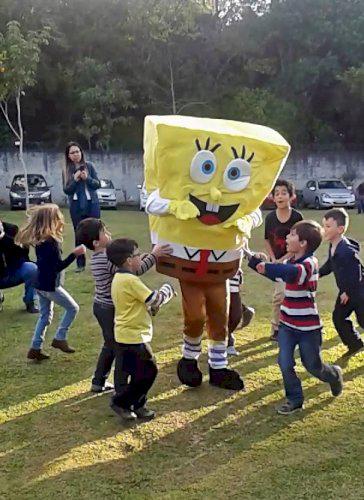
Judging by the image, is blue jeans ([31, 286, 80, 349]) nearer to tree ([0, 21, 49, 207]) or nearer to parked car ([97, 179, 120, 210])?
tree ([0, 21, 49, 207])

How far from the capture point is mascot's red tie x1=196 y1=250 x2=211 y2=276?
4406mm

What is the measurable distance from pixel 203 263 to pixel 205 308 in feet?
1.26

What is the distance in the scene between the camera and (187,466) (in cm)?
355

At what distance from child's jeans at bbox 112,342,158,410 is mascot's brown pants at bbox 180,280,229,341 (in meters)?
0.62

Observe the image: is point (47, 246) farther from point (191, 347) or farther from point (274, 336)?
point (274, 336)

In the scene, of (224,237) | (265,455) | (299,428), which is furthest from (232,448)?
(224,237)

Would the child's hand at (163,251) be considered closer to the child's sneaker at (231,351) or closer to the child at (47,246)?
the child at (47,246)

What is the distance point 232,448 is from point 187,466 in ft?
1.14

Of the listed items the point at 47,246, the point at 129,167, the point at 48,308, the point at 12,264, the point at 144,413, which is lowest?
the point at 129,167

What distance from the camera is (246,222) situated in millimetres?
4473

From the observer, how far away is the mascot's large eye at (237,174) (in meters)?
4.30

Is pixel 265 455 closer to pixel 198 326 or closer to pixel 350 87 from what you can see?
pixel 198 326

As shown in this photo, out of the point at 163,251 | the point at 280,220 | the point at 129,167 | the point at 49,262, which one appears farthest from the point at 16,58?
the point at 163,251

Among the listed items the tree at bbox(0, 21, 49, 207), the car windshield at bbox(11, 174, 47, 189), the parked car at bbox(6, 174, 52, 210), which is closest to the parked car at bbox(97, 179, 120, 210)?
the parked car at bbox(6, 174, 52, 210)
